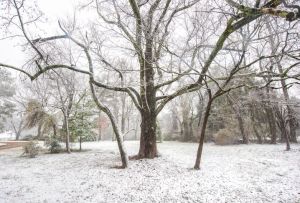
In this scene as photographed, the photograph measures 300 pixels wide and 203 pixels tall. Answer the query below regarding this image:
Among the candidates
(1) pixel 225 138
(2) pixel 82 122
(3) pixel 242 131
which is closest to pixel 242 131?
(3) pixel 242 131

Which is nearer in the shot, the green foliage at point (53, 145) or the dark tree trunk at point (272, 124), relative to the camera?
the green foliage at point (53, 145)

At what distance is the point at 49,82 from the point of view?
19125mm

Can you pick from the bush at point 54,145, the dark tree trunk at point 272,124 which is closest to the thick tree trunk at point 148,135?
the bush at point 54,145

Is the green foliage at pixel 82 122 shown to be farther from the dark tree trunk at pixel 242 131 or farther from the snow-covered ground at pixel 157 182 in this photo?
the dark tree trunk at pixel 242 131

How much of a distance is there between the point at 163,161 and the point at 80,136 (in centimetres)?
829

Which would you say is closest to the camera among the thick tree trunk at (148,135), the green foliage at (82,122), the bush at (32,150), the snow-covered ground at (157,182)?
the snow-covered ground at (157,182)

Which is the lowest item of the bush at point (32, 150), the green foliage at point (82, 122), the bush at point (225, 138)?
the bush at point (32, 150)

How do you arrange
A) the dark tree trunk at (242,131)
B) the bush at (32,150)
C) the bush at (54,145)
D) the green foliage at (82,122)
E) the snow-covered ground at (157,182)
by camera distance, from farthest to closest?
the dark tree trunk at (242,131), the green foliage at (82,122), the bush at (54,145), the bush at (32,150), the snow-covered ground at (157,182)

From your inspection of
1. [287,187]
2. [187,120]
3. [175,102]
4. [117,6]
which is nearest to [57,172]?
[117,6]

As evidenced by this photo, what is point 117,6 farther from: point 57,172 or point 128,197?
point 57,172

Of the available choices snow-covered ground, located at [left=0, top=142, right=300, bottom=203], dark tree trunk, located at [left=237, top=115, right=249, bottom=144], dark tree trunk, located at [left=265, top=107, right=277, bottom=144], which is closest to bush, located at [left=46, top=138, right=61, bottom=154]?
snow-covered ground, located at [left=0, top=142, right=300, bottom=203]

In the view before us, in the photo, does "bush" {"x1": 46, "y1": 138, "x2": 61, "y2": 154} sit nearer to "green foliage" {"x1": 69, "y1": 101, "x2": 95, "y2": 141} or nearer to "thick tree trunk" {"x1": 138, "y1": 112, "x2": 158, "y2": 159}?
"green foliage" {"x1": 69, "y1": 101, "x2": 95, "y2": 141}

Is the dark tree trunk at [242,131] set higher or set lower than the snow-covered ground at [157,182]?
higher

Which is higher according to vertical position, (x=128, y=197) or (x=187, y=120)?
(x=187, y=120)
